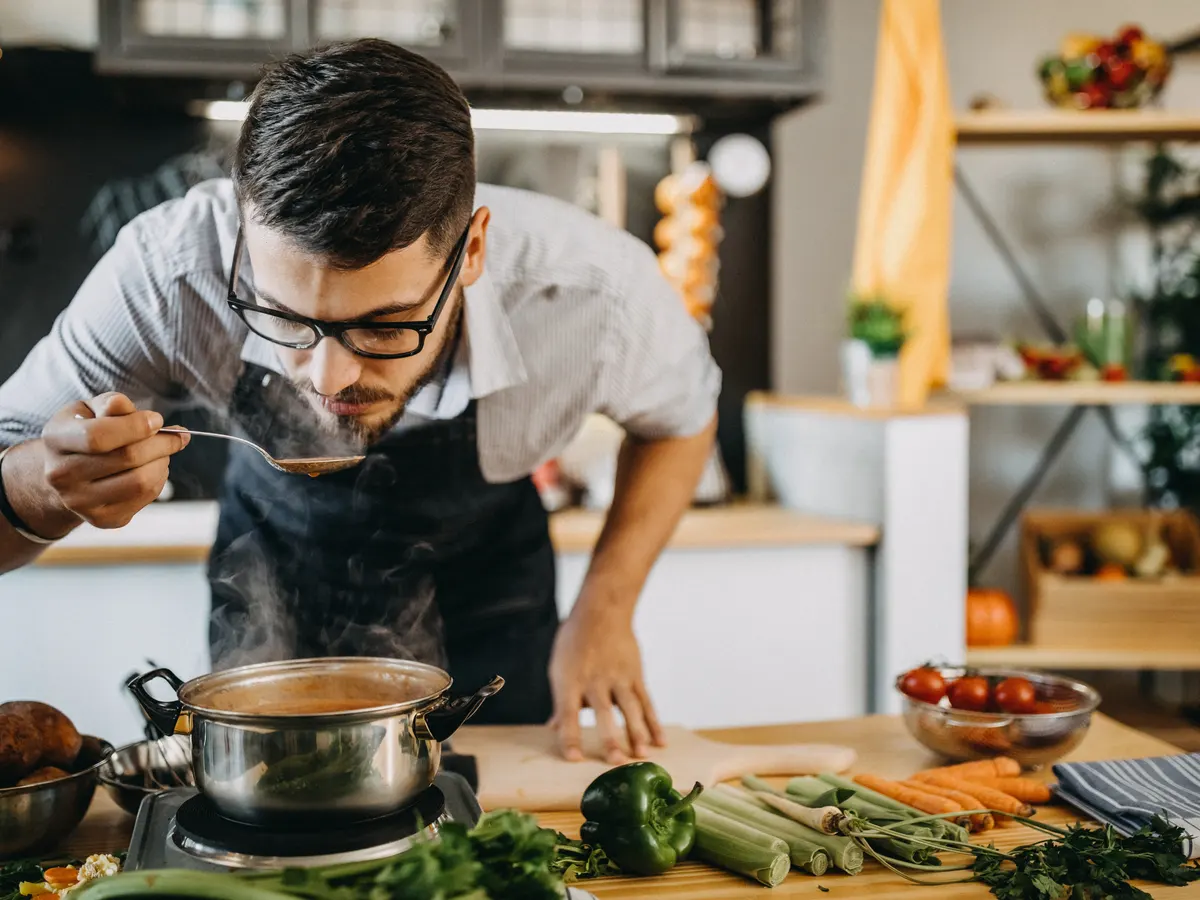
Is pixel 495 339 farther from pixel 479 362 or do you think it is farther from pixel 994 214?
pixel 994 214

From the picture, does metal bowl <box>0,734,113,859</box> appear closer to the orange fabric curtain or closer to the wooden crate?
the orange fabric curtain

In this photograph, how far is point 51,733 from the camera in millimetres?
1183

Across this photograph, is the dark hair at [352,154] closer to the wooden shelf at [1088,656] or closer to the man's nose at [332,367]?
the man's nose at [332,367]

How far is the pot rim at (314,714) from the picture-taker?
3.16ft

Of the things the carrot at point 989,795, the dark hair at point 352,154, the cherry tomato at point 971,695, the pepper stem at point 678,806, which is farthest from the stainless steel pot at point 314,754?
the cherry tomato at point 971,695

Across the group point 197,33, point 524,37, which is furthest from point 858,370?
point 197,33

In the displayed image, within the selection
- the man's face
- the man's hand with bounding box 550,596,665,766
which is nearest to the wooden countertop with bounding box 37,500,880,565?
the man's hand with bounding box 550,596,665,766

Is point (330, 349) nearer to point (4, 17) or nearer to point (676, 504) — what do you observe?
point (676, 504)

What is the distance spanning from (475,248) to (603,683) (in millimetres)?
621

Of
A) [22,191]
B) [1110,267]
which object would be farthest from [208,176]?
[1110,267]

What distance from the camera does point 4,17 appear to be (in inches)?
122

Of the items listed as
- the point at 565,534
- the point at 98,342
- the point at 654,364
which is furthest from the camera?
the point at 565,534

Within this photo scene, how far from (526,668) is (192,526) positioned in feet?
3.98

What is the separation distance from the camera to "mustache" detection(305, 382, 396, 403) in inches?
52.4
